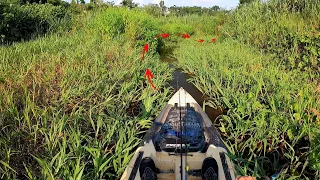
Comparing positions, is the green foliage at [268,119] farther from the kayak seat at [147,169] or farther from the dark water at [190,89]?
the kayak seat at [147,169]

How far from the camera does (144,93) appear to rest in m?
5.89

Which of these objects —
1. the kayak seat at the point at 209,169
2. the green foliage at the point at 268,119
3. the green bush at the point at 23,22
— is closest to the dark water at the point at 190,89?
the green foliage at the point at 268,119

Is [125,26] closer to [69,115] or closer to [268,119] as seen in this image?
[69,115]

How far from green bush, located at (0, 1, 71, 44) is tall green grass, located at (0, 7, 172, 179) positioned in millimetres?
3243

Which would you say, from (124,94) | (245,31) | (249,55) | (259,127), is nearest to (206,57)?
(249,55)

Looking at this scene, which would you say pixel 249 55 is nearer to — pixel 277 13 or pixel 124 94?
pixel 277 13

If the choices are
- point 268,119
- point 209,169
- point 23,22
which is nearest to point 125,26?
point 23,22

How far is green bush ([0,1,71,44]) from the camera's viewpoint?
956 centimetres

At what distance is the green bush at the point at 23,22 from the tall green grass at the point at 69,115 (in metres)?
3.24

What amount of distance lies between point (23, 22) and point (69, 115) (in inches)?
324

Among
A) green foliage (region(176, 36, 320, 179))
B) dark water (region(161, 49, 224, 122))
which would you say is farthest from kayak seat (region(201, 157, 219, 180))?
dark water (region(161, 49, 224, 122))

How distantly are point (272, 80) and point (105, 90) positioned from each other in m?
3.19

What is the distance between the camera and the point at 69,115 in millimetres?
4250

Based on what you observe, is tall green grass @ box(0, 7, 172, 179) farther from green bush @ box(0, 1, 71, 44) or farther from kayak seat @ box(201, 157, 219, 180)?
green bush @ box(0, 1, 71, 44)
